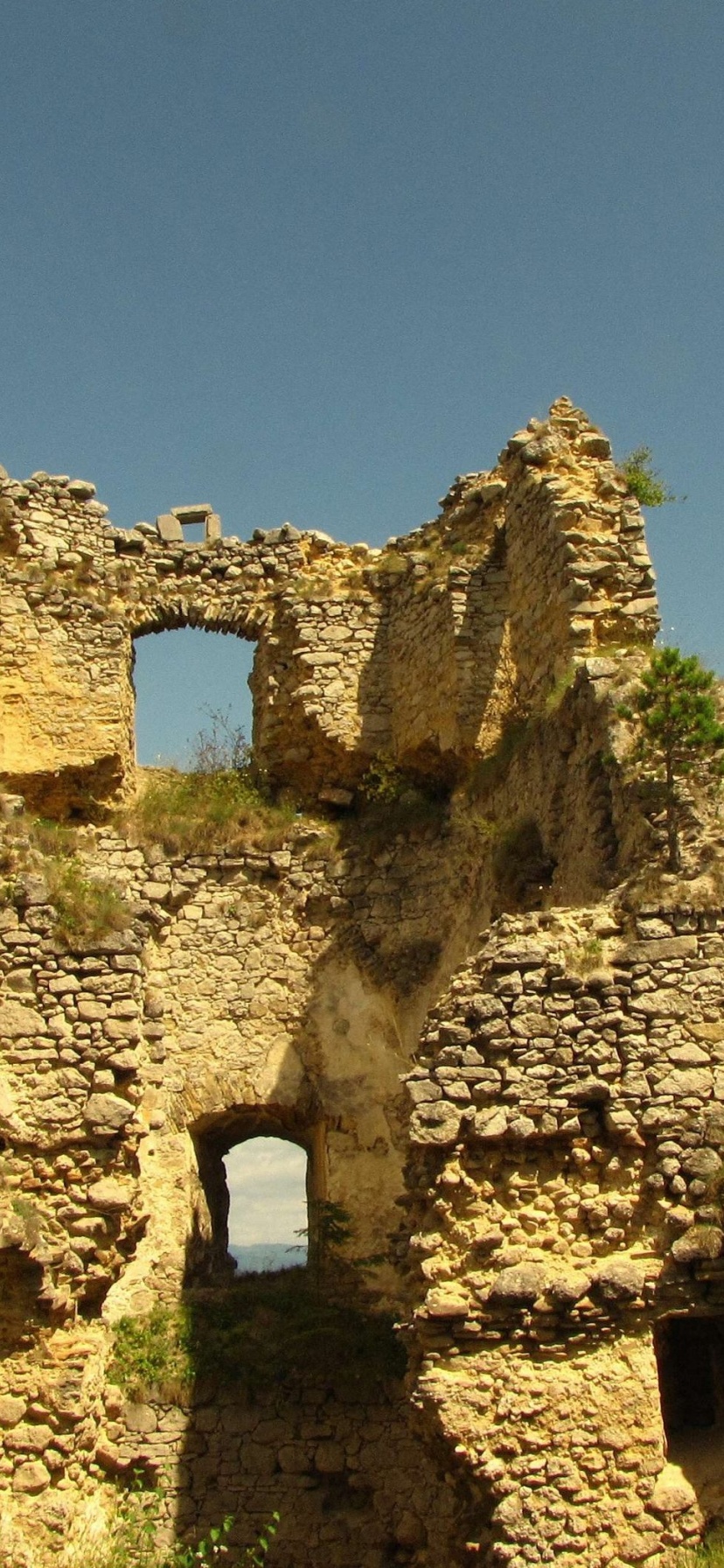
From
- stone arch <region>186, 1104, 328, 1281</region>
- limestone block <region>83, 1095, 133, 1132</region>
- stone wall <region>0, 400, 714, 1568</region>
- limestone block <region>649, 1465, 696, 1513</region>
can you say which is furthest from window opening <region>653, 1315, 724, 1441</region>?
stone arch <region>186, 1104, 328, 1281</region>

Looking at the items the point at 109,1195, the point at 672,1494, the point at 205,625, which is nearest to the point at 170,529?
the point at 205,625

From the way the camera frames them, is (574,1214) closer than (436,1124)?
Yes

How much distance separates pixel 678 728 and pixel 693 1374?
434cm

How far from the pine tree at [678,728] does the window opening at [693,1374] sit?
323 cm

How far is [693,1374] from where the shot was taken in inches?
365

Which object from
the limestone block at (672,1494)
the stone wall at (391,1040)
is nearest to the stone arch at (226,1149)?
the stone wall at (391,1040)

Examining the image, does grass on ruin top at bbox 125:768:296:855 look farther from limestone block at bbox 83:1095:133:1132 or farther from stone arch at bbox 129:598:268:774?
limestone block at bbox 83:1095:133:1132

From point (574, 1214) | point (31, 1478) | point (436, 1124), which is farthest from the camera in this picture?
point (31, 1478)

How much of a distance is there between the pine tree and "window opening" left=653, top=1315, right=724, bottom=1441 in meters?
3.23

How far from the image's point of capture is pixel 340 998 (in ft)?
44.4

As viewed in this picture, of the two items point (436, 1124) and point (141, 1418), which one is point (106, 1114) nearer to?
point (436, 1124)

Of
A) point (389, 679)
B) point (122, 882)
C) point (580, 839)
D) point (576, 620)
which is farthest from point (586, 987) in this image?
point (389, 679)

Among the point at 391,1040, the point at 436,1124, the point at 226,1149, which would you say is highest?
the point at 391,1040

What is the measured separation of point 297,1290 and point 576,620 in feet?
20.4
